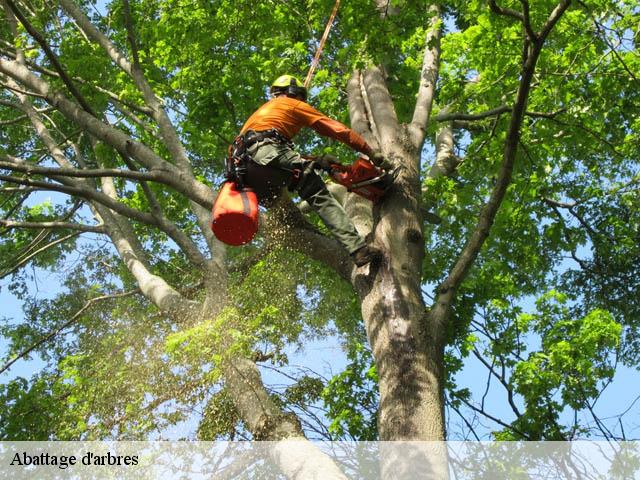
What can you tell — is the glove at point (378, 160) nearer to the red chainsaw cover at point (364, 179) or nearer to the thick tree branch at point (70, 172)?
the red chainsaw cover at point (364, 179)

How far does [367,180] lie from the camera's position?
18.2ft

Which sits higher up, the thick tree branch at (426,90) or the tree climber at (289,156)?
the thick tree branch at (426,90)

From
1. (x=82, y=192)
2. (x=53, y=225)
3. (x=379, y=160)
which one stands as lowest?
(x=379, y=160)

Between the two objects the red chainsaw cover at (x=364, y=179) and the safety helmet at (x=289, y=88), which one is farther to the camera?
the safety helmet at (x=289, y=88)

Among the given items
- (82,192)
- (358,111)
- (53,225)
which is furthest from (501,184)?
(53,225)

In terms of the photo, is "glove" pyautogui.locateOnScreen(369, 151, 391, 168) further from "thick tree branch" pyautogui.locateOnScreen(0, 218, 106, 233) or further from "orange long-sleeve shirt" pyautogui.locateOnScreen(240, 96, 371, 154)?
"thick tree branch" pyautogui.locateOnScreen(0, 218, 106, 233)

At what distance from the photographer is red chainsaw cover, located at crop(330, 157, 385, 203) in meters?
5.57

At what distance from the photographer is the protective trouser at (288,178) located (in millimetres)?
5578

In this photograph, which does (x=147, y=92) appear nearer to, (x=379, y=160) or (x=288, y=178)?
(x=288, y=178)

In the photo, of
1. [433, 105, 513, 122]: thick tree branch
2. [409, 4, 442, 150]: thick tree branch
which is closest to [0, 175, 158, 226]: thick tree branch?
[409, 4, 442, 150]: thick tree branch

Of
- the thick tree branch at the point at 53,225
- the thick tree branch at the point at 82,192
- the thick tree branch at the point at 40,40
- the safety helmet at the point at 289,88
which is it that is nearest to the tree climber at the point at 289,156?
the safety helmet at the point at 289,88

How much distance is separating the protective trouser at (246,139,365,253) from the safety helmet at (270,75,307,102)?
60 cm

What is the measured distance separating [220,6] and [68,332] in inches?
204

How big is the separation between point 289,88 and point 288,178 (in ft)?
2.87
